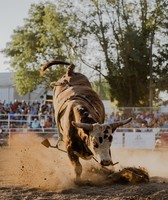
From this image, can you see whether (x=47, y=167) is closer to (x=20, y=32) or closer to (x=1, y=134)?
(x=1, y=134)

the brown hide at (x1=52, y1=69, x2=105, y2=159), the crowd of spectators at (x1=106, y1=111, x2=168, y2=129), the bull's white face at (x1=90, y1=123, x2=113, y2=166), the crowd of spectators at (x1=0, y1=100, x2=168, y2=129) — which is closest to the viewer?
the bull's white face at (x1=90, y1=123, x2=113, y2=166)

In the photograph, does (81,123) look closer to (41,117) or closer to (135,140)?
(135,140)

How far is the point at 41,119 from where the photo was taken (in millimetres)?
18219

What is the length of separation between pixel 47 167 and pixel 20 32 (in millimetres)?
31559

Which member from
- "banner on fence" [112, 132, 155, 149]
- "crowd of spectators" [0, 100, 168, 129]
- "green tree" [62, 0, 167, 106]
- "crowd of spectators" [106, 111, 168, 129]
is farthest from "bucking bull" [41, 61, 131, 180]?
"green tree" [62, 0, 167, 106]

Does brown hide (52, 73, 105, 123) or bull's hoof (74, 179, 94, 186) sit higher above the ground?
brown hide (52, 73, 105, 123)

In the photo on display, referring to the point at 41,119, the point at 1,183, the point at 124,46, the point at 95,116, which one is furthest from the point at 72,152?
the point at 124,46

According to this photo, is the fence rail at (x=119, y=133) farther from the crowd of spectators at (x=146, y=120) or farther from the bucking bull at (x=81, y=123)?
the bucking bull at (x=81, y=123)

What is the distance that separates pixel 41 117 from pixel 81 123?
12.2 m

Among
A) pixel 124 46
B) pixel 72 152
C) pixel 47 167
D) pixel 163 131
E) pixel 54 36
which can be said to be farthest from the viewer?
pixel 54 36

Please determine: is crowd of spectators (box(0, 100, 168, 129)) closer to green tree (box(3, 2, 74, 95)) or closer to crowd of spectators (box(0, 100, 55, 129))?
crowd of spectators (box(0, 100, 55, 129))

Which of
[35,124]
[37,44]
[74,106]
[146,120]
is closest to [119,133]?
[146,120]

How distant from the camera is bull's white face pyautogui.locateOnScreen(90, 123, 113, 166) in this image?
5.95 m

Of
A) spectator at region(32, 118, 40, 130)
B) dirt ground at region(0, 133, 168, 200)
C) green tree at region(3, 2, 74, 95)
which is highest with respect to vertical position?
green tree at region(3, 2, 74, 95)
